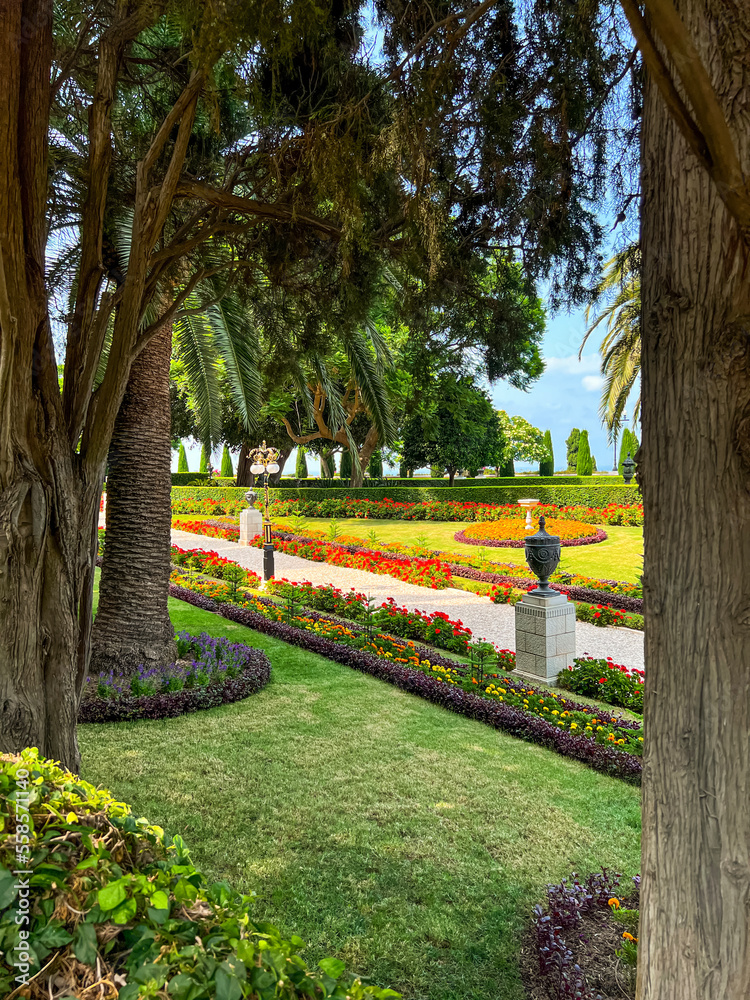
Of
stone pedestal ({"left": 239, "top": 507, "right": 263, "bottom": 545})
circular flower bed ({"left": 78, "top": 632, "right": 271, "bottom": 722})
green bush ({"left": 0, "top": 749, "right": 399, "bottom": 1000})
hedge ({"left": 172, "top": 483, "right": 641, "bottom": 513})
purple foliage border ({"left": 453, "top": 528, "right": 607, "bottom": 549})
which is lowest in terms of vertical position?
circular flower bed ({"left": 78, "top": 632, "right": 271, "bottom": 722})

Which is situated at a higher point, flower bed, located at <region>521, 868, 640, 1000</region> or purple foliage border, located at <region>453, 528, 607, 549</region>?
purple foliage border, located at <region>453, 528, 607, 549</region>

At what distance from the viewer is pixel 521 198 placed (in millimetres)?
3172

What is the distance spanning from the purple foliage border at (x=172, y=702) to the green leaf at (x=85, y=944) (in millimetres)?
4436

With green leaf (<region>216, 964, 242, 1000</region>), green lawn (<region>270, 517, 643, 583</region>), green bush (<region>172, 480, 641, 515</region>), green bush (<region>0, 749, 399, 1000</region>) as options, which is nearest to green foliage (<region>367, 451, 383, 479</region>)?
green bush (<region>172, 480, 641, 515</region>)

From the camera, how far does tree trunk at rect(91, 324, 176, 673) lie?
6.05m

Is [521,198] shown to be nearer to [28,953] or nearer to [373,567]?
[28,953]

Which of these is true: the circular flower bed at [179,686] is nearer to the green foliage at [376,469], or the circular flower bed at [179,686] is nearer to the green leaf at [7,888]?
the green leaf at [7,888]

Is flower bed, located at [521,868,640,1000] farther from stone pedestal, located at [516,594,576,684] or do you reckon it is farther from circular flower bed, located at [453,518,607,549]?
circular flower bed, located at [453,518,607,549]

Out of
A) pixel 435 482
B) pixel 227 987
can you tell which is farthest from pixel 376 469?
pixel 227 987

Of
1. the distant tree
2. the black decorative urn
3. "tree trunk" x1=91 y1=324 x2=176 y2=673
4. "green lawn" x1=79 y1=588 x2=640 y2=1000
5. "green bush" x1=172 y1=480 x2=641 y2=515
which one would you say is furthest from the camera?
the distant tree

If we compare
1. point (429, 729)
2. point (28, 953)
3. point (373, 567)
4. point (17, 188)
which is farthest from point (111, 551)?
point (373, 567)

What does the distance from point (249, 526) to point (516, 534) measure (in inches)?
294

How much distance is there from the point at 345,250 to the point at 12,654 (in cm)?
223

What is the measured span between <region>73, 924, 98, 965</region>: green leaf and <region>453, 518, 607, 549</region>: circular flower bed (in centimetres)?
1515
